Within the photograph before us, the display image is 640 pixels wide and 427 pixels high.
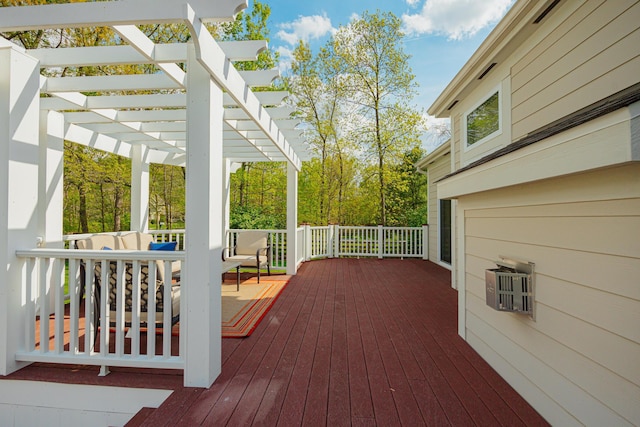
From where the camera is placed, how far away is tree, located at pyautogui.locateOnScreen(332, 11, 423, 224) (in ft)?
32.1

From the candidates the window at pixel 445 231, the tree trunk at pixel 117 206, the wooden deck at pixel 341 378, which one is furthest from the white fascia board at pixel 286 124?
the tree trunk at pixel 117 206

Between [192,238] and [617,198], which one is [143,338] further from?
[617,198]

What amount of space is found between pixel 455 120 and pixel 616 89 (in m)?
3.16

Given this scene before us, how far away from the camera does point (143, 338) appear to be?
2.93 m

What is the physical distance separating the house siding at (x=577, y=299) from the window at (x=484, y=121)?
182 centimetres

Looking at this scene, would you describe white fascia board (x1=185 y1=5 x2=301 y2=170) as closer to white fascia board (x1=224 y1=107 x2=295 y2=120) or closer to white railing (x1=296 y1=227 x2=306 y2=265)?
white fascia board (x1=224 y1=107 x2=295 y2=120)

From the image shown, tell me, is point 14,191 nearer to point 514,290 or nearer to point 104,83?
point 104,83

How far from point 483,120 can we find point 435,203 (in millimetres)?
4053

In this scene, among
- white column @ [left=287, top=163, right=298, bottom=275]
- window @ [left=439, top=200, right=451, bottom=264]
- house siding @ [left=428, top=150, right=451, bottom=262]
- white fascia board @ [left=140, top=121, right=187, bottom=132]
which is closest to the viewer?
white fascia board @ [left=140, top=121, right=187, bottom=132]

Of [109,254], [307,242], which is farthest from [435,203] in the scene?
[109,254]

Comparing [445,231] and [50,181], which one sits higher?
[50,181]

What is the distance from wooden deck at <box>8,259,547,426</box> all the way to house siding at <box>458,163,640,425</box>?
0.94 feet

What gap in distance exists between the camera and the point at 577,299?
1.57 meters

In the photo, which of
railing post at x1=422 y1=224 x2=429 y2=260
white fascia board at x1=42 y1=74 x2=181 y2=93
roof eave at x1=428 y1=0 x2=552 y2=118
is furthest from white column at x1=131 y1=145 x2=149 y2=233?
railing post at x1=422 y1=224 x2=429 y2=260
